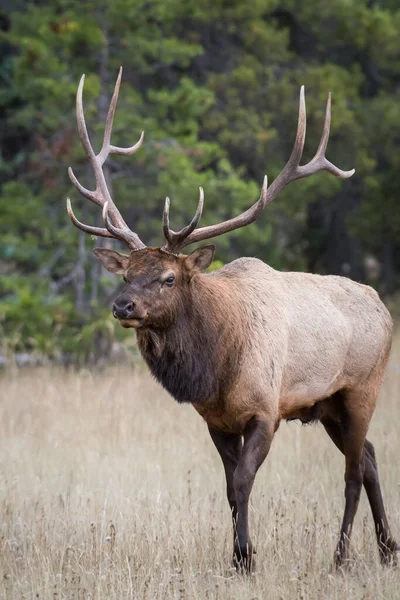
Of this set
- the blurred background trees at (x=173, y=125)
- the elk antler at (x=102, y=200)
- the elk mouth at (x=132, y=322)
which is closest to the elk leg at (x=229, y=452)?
the elk mouth at (x=132, y=322)

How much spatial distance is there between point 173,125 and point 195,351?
7166mm

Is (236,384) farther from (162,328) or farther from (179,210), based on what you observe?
(179,210)

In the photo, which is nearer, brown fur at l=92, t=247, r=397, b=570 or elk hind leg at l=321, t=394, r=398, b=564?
brown fur at l=92, t=247, r=397, b=570

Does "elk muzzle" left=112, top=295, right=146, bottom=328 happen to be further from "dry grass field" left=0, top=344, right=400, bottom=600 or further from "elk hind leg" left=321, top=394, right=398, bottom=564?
"elk hind leg" left=321, top=394, right=398, bottom=564

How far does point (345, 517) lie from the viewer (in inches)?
242

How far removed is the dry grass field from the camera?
5.20 meters

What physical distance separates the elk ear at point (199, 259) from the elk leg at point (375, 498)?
143 centimetres

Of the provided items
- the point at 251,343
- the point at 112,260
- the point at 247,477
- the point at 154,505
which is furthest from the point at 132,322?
the point at 154,505

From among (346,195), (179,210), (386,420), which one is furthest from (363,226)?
(386,420)

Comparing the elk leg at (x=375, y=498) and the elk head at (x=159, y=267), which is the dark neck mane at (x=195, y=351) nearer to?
the elk head at (x=159, y=267)

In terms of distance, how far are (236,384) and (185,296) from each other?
21.5 inches

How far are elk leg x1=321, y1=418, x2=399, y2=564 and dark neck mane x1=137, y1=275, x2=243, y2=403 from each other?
1088 millimetres

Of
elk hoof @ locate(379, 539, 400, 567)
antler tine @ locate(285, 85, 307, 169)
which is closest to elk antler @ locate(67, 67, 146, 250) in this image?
antler tine @ locate(285, 85, 307, 169)

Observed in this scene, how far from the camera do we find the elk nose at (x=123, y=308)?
17.3 ft
